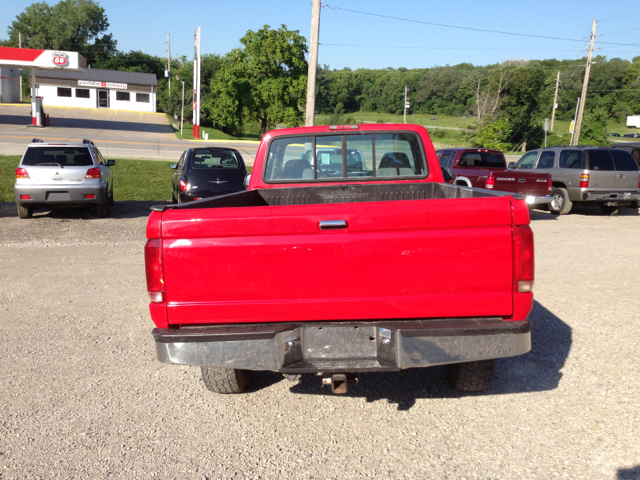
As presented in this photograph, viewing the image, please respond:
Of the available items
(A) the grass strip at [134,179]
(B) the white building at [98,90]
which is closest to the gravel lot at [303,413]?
(A) the grass strip at [134,179]

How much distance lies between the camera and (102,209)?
1280 centimetres

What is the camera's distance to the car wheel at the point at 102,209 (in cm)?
1269

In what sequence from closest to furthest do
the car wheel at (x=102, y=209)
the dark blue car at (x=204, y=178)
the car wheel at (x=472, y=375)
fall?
the car wheel at (x=472, y=375), the dark blue car at (x=204, y=178), the car wheel at (x=102, y=209)

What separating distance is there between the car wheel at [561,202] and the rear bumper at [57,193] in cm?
1158

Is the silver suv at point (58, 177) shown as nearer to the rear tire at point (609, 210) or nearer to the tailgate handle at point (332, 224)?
the tailgate handle at point (332, 224)

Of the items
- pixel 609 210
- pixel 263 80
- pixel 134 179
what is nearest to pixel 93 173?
pixel 134 179

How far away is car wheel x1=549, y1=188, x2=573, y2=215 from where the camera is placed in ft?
49.8

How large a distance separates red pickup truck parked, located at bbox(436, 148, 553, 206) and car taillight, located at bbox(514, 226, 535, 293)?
414 inches

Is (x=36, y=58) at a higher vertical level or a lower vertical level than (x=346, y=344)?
higher

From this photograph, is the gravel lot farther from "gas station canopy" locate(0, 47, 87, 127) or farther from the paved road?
"gas station canopy" locate(0, 47, 87, 127)

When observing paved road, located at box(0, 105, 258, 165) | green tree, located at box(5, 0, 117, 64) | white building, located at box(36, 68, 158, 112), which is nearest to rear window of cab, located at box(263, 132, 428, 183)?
paved road, located at box(0, 105, 258, 165)

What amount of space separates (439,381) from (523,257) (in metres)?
1.62

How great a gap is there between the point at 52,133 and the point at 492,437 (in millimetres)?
40349

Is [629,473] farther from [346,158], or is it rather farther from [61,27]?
[61,27]
